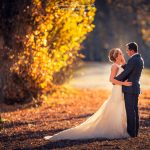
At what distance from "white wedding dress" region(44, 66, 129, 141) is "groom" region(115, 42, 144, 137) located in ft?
0.73

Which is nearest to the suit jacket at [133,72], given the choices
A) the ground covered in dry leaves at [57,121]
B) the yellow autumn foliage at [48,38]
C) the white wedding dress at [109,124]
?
the white wedding dress at [109,124]

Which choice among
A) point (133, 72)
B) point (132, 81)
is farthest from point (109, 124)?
point (133, 72)

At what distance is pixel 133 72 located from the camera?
11.1 meters

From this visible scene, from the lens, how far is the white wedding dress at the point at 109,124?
1145cm

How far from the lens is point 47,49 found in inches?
730

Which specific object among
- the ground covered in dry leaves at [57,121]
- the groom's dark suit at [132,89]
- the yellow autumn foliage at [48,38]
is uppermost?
the yellow autumn foliage at [48,38]

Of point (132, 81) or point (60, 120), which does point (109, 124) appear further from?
point (60, 120)

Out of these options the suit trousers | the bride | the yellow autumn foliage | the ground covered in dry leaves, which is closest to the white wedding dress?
the bride

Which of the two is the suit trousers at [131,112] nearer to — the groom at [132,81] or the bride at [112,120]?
the groom at [132,81]

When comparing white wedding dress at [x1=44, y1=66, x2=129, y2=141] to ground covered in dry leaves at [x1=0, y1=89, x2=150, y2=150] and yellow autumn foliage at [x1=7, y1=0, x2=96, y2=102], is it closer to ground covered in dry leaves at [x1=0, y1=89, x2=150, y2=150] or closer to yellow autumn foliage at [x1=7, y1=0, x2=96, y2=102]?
ground covered in dry leaves at [x1=0, y1=89, x2=150, y2=150]

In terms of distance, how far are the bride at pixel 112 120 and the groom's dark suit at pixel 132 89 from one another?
17cm

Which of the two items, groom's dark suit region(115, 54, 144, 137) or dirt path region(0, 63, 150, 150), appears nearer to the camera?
dirt path region(0, 63, 150, 150)

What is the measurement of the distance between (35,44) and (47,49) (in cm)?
→ 76

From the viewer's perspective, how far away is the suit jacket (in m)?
11.1
